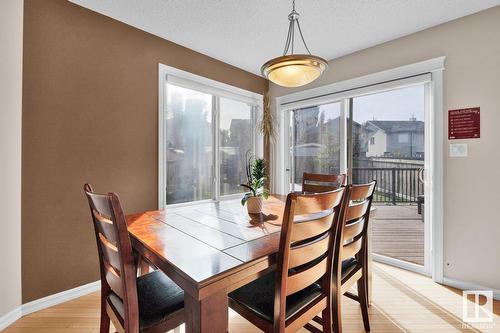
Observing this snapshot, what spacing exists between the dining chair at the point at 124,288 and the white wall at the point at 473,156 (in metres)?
2.57

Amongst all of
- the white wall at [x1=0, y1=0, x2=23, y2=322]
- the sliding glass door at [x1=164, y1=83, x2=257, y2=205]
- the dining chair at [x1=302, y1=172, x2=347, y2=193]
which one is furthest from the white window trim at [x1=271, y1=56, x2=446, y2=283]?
the white wall at [x1=0, y1=0, x2=23, y2=322]

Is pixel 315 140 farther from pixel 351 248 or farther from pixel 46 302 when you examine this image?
pixel 46 302

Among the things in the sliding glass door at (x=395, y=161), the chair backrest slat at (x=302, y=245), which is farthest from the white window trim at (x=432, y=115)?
the chair backrest slat at (x=302, y=245)

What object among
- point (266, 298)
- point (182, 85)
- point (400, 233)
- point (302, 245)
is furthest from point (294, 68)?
point (400, 233)

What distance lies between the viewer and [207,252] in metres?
1.09

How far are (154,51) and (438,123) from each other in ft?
9.86

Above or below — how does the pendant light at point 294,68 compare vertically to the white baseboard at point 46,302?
above

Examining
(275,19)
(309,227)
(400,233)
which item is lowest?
(400,233)

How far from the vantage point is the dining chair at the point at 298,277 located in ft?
3.52

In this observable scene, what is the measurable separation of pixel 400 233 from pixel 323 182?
1.59 m

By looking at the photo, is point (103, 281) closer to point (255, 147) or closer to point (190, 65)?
point (190, 65)

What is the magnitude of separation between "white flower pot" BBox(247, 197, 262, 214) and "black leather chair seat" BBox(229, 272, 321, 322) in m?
0.51

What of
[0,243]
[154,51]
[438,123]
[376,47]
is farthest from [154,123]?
[438,123]

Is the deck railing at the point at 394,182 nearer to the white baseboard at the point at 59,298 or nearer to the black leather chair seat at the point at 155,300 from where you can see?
the black leather chair seat at the point at 155,300
